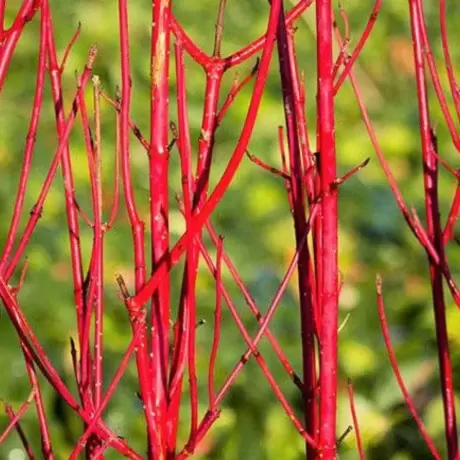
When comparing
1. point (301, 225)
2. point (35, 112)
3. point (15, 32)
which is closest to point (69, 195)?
point (35, 112)

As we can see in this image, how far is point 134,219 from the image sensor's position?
58.0 inches

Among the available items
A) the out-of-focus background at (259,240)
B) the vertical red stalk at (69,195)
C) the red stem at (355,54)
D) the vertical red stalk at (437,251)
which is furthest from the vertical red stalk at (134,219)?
the out-of-focus background at (259,240)

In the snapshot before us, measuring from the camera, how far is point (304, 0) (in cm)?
158

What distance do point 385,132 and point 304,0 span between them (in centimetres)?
339

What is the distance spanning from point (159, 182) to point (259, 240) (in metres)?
2.89

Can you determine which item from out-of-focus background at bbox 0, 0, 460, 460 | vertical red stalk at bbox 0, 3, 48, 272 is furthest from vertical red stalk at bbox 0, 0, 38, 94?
out-of-focus background at bbox 0, 0, 460, 460

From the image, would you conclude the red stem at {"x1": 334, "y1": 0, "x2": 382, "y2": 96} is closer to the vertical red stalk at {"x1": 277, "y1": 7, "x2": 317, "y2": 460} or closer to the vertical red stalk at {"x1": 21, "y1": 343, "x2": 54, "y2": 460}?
the vertical red stalk at {"x1": 277, "y1": 7, "x2": 317, "y2": 460}

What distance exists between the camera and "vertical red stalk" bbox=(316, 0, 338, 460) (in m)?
1.43

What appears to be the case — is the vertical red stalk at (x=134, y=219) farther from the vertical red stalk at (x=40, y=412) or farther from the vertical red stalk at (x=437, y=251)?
the vertical red stalk at (x=437, y=251)

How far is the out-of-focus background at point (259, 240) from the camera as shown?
3.44m

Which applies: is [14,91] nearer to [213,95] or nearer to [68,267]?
[68,267]

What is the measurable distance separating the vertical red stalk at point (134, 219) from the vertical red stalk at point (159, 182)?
0.02 metres

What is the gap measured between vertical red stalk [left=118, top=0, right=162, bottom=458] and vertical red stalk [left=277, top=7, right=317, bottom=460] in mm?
198

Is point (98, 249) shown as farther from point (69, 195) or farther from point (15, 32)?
point (15, 32)
